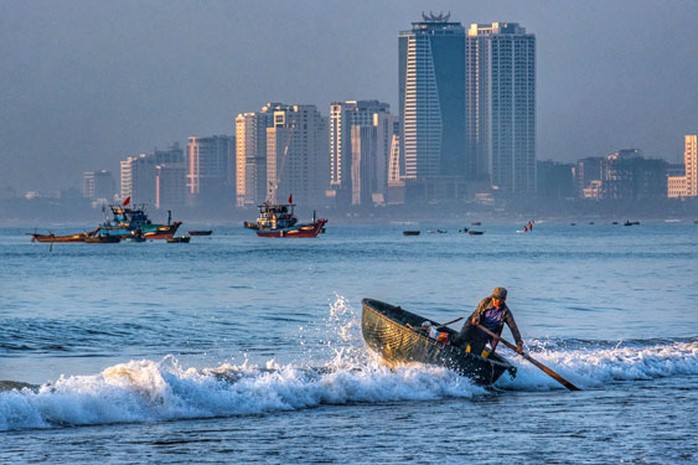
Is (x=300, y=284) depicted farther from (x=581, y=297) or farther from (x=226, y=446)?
(x=226, y=446)

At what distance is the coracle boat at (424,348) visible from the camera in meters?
22.6

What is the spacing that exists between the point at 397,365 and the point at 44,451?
7989 millimetres

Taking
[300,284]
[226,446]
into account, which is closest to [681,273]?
[300,284]

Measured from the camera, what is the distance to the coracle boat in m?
22.6

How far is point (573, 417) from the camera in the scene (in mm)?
19953

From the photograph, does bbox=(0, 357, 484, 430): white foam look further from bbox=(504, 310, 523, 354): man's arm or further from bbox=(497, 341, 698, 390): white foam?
bbox=(497, 341, 698, 390): white foam

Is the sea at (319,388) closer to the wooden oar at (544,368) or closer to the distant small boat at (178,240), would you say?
the wooden oar at (544,368)

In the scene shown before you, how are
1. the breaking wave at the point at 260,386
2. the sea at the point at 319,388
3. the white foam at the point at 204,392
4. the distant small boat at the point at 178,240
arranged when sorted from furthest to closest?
the distant small boat at the point at 178,240 < the breaking wave at the point at 260,386 < the white foam at the point at 204,392 < the sea at the point at 319,388

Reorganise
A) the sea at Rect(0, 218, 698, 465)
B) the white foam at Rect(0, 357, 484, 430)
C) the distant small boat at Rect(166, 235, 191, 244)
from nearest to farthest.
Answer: the sea at Rect(0, 218, 698, 465), the white foam at Rect(0, 357, 484, 430), the distant small boat at Rect(166, 235, 191, 244)

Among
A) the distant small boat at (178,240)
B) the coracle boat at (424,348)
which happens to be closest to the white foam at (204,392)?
the coracle boat at (424,348)

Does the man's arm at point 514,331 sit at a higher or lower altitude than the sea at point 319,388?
higher

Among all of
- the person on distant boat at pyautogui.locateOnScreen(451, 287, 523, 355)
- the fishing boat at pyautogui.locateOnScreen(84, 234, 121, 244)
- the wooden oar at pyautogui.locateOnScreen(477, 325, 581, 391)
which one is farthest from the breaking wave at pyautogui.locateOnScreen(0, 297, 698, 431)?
the fishing boat at pyautogui.locateOnScreen(84, 234, 121, 244)

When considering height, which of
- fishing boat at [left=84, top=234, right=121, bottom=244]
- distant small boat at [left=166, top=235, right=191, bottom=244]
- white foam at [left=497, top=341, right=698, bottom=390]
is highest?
white foam at [left=497, top=341, right=698, bottom=390]

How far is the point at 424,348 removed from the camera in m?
22.9
